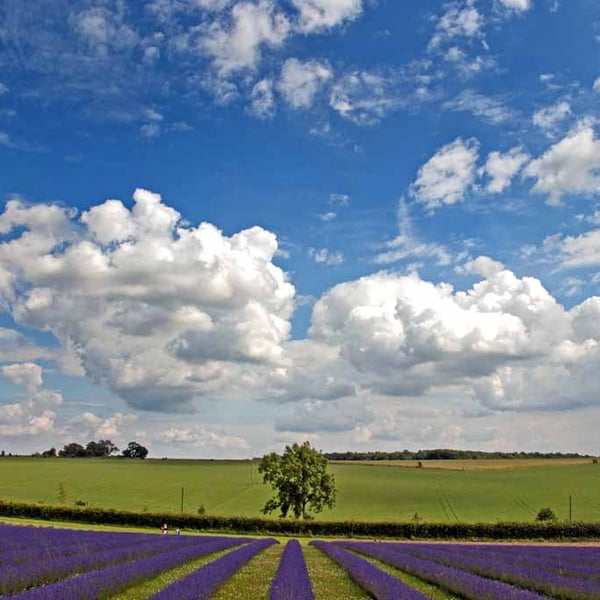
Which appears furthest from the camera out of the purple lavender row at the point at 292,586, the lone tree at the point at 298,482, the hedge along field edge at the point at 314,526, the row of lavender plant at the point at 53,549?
the lone tree at the point at 298,482

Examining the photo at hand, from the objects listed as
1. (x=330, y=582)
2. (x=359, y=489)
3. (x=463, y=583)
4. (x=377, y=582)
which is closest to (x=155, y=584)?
(x=330, y=582)

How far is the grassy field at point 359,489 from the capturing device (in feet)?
258

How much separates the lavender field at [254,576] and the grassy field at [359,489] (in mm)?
37679

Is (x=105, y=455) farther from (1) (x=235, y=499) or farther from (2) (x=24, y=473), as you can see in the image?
(1) (x=235, y=499)

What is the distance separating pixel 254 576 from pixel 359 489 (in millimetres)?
78807

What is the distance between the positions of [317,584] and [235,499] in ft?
226

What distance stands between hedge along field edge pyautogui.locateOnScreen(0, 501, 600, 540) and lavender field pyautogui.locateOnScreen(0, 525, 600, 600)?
26.3 m

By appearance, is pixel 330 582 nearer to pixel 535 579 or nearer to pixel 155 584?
pixel 155 584

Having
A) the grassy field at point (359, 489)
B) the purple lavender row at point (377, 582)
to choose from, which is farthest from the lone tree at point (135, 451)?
the purple lavender row at point (377, 582)

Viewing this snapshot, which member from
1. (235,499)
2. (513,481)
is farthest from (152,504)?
(513,481)

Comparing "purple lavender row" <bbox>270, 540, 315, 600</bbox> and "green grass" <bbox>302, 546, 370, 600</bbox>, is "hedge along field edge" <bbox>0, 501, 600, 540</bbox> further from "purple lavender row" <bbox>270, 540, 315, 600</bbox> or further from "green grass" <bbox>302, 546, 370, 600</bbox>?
"purple lavender row" <bbox>270, 540, 315, 600</bbox>

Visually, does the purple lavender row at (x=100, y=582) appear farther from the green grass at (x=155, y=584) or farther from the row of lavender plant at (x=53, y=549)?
the row of lavender plant at (x=53, y=549)

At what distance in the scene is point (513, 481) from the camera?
106938 mm

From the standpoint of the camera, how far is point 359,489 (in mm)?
98500
